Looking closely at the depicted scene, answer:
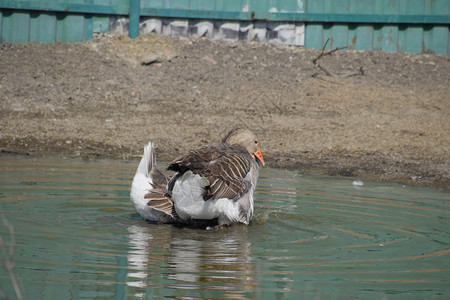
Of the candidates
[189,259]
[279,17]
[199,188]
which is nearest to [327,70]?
[279,17]

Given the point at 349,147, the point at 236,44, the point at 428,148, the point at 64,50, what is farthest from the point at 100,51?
the point at 428,148

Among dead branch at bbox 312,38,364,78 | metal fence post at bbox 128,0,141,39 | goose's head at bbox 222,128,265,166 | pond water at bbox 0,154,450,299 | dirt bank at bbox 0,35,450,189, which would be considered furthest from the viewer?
dead branch at bbox 312,38,364,78

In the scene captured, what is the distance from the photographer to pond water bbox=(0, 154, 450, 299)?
446cm

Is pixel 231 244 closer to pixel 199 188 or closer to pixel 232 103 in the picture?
pixel 199 188

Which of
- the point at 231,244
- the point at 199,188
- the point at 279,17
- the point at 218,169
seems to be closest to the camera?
the point at 231,244

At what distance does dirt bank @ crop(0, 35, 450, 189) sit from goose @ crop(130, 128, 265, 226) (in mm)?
3217

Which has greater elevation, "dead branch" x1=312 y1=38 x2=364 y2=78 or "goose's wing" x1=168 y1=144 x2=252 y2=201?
"dead branch" x1=312 y1=38 x2=364 y2=78

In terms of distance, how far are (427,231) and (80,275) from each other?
344 centimetres

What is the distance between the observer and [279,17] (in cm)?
1374

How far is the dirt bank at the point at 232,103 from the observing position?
1023 cm

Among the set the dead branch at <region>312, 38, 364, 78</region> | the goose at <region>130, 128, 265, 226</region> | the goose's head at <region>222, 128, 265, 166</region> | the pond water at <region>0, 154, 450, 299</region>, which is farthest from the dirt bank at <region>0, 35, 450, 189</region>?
the goose at <region>130, 128, 265, 226</region>

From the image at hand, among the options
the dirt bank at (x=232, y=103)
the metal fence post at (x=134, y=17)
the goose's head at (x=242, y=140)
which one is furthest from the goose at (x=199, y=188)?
the metal fence post at (x=134, y=17)

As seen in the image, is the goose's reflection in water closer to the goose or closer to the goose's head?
the goose

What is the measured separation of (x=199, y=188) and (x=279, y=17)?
8.47 m
